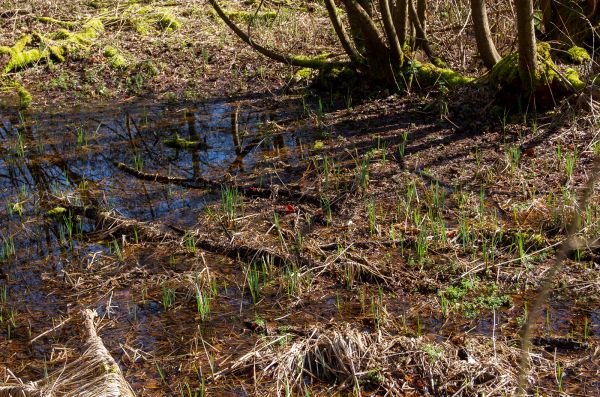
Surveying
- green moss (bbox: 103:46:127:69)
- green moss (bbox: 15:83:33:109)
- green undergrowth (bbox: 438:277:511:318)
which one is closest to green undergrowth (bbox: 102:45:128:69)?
green moss (bbox: 103:46:127:69)

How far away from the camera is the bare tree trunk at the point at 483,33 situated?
7.38m

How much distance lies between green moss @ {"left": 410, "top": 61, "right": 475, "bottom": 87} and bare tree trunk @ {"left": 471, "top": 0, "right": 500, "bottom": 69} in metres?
0.33

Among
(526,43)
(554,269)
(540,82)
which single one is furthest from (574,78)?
(554,269)

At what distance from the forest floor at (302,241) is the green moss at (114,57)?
1252 mm

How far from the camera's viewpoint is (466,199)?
5.81 m

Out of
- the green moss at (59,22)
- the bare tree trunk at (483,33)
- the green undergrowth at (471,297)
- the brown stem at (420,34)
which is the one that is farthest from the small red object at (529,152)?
the green moss at (59,22)

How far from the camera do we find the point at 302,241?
5359 millimetres

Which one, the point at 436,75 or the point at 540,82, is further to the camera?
the point at 436,75

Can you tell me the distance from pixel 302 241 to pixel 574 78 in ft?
11.7

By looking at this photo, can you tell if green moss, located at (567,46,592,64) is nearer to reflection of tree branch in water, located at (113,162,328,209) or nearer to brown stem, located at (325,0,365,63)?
brown stem, located at (325,0,365,63)

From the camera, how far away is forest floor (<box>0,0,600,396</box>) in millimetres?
3926

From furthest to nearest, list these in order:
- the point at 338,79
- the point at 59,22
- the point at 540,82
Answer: the point at 59,22 → the point at 338,79 → the point at 540,82

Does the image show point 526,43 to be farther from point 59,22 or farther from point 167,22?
point 59,22

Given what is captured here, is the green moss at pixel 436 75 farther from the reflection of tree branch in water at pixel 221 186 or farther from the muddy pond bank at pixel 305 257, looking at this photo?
the reflection of tree branch in water at pixel 221 186
